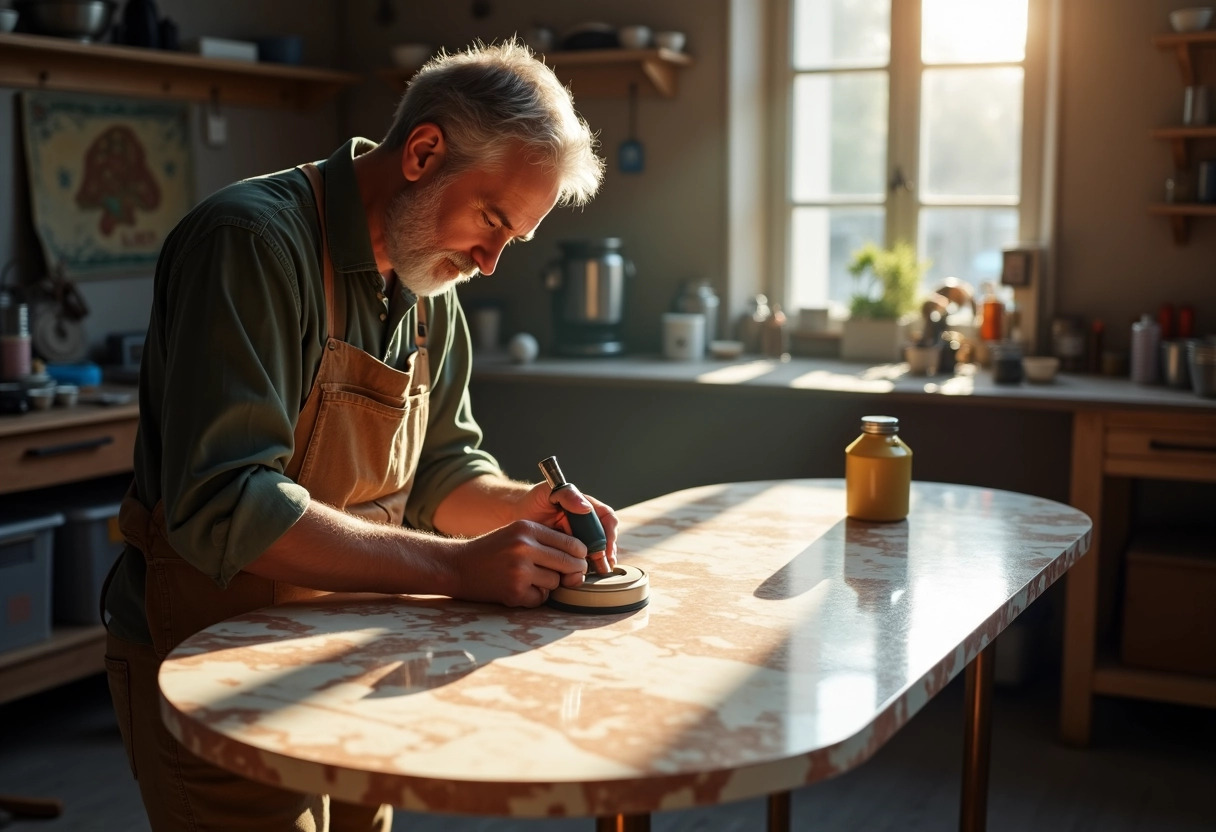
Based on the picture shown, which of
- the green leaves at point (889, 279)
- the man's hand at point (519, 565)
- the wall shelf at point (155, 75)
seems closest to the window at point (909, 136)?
the green leaves at point (889, 279)

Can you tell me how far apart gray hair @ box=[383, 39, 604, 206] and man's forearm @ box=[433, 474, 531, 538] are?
0.51 m

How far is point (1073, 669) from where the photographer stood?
3.37m

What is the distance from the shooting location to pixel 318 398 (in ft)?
5.63

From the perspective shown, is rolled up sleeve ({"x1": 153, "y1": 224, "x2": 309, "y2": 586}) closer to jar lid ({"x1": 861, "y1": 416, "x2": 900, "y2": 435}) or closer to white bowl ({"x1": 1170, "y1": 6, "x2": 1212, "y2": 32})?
jar lid ({"x1": 861, "y1": 416, "x2": 900, "y2": 435})

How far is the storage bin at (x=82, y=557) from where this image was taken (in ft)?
11.3

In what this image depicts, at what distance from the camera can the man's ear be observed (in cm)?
171

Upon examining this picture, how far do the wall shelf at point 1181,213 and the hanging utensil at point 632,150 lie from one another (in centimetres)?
164

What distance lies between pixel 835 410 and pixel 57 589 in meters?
2.37

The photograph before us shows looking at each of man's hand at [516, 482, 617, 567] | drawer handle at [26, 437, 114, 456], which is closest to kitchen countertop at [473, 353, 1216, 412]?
drawer handle at [26, 437, 114, 456]

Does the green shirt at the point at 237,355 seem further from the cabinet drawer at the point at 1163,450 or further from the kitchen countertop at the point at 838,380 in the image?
the cabinet drawer at the point at 1163,450

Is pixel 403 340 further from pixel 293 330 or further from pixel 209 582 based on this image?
pixel 209 582

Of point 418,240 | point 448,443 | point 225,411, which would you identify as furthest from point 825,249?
point 225,411

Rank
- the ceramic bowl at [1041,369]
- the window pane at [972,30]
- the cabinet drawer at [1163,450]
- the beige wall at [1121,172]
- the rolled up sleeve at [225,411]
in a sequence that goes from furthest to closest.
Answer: the window pane at [972,30] < the beige wall at [1121,172] < the ceramic bowl at [1041,369] < the cabinet drawer at [1163,450] < the rolled up sleeve at [225,411]

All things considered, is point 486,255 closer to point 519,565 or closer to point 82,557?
point 519,565
